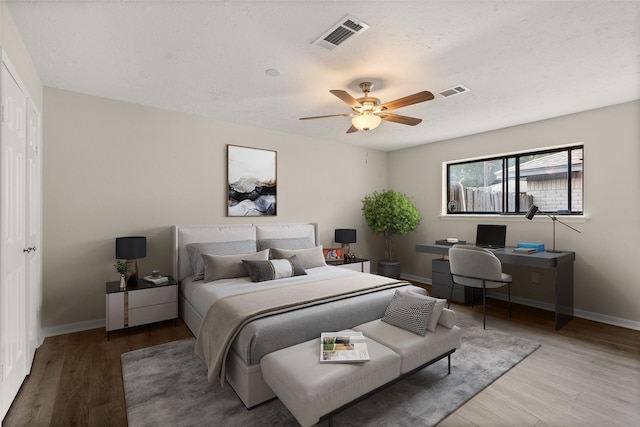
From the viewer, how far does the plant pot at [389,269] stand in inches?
211

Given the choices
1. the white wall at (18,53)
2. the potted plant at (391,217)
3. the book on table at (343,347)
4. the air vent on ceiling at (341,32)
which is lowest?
the book on table at (343,347)

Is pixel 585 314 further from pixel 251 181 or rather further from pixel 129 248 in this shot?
pixel 129 248

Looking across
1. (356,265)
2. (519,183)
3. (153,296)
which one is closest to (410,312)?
(356,265)

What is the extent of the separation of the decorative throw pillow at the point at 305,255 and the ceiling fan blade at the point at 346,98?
1.97 metres

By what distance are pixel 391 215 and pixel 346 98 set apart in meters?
2.96

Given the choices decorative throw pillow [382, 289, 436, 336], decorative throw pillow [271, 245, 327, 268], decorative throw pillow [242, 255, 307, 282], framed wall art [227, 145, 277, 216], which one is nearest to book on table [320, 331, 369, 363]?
decorative throw pillow [382, 289, 436, 336]

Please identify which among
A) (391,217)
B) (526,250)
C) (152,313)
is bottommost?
(152,313)

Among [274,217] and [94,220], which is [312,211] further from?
[94,220]

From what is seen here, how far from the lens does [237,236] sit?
4133 millimetres

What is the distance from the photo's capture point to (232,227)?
416cm

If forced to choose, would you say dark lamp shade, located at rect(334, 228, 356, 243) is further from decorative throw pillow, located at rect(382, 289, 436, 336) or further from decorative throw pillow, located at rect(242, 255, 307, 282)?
decorative throw pillow, located at rect(382, 289, 436, 336)

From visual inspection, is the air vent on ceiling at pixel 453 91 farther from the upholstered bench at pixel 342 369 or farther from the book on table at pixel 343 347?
the book on table at pixel 343 347

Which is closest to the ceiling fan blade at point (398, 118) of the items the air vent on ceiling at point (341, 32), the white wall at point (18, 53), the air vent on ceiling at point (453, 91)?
the air vent on ceiling at point (453, 91)

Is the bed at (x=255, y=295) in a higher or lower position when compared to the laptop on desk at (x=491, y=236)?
lower
